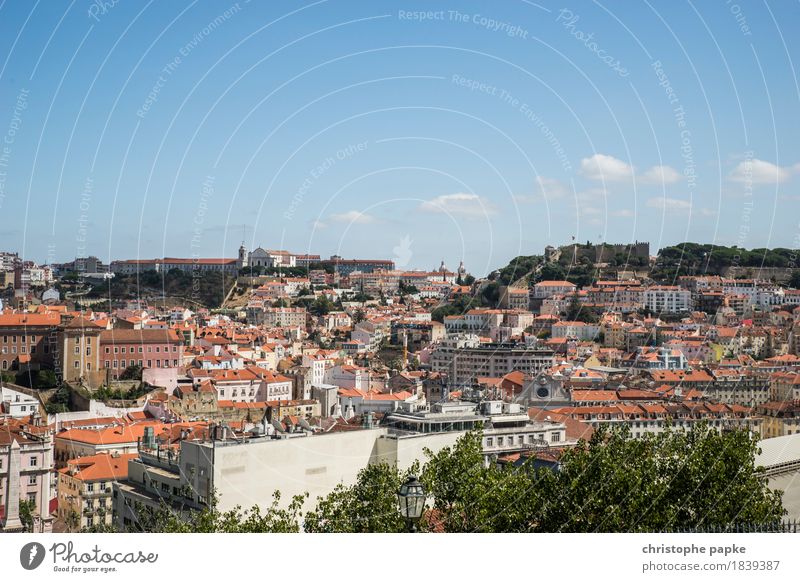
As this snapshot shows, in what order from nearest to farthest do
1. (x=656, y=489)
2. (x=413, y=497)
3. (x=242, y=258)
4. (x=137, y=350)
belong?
(x=413, y=497) < (x=656, y=489) < (x=137, y=350) < (x=242, y=258)

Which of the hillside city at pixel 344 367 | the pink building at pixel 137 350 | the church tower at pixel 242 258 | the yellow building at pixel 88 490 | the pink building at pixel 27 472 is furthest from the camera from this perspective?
the church tower at pixel 242 258

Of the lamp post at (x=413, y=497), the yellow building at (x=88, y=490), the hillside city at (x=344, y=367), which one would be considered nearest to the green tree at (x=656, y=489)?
the hillside city at (x=344, y=367)

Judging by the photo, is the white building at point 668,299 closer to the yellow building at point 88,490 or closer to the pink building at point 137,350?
the pink building at point 137,350

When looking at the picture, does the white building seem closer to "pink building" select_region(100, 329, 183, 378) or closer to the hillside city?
the hillside city

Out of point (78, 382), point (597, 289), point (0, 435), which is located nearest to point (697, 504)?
point (0, 435)

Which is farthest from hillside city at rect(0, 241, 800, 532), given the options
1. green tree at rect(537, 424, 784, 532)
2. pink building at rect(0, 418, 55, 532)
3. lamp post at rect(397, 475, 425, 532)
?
lamp post at rect(397, 475, 425, 532)

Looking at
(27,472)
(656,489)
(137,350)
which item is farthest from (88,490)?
(137,350)

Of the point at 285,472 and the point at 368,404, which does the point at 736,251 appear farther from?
the point at 285,472

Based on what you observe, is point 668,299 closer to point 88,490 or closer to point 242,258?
point 242,258
